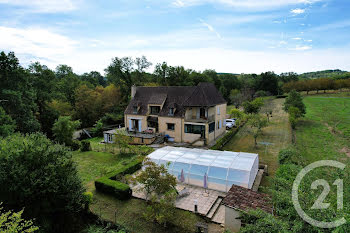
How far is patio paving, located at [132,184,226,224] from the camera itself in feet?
43.2

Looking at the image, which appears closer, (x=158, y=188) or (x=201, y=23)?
(x=158, y=188)

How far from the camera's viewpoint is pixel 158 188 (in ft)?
41.4

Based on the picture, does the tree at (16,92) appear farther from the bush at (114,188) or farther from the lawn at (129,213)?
the bush at (114,188)

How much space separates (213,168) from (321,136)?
81.3ft

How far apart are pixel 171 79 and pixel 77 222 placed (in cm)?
4534

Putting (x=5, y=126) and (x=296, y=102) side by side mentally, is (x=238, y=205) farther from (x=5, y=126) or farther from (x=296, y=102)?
(x=296, y=102)

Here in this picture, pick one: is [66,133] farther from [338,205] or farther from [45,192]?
[338,205]

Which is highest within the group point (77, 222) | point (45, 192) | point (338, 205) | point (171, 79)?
point (171, 79)

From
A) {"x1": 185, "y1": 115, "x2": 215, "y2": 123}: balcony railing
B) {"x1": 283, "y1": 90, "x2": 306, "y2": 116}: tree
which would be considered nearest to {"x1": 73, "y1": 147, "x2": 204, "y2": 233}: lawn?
{"x1": 185, "y1": 115, "x2": 215, "y2": 123}: balcony railing

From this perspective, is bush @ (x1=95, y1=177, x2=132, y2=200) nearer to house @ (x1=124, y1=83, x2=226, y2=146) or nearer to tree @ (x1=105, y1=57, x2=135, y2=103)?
house @ (x1=124, y1=83, x2=226, y2=146)

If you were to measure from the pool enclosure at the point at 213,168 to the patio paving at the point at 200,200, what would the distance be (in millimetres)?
535

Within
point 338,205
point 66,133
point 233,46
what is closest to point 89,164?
point 66,133

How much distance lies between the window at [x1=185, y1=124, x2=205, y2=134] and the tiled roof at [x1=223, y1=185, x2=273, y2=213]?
15.7 metres

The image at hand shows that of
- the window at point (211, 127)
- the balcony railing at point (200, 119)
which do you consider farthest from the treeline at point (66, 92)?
the window at point (211, 127)
